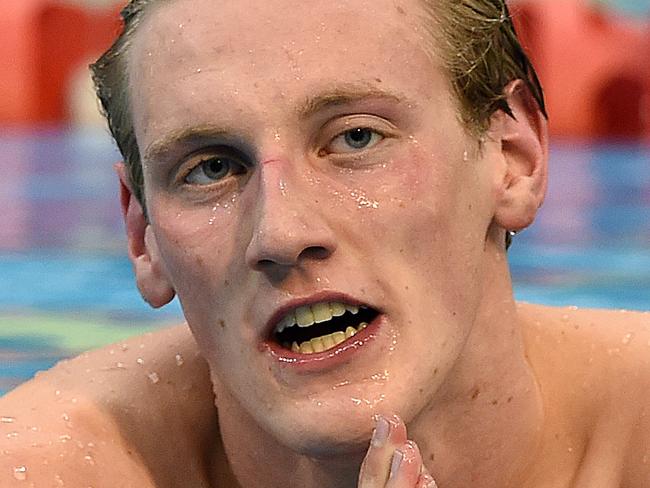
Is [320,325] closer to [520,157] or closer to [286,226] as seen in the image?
[286,226]

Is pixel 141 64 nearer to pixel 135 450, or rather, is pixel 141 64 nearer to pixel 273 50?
pixel 273 50

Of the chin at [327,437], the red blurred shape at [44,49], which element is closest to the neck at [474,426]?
the chin at [327,437]

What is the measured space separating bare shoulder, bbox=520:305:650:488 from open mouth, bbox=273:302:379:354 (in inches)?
20.5

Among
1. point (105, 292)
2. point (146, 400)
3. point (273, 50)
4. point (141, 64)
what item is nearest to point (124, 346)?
point (146, 400)

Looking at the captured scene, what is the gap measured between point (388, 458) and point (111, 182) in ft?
19.7

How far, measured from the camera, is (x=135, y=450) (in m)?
1.80

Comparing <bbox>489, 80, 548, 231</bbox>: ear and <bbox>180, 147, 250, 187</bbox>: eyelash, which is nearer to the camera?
<bbox>180, 147, 250, 187</bbox>: eyelash

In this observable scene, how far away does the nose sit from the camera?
4.67 ft

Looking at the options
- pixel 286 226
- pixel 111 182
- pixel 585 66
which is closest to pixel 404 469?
pixel 286 226

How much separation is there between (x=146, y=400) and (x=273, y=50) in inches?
24.1

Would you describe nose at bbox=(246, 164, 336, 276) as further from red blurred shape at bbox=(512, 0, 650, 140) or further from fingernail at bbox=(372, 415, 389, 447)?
red blurred shape at bbox=(512, 0, 650, 140)

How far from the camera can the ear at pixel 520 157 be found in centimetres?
174

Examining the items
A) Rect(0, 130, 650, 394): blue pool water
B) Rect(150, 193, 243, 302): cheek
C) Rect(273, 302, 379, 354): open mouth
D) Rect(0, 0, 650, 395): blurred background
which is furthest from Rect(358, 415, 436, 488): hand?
Rect(0, 130, 650, 394): blue pool water

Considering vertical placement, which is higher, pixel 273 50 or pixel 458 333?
pixel 273 50
